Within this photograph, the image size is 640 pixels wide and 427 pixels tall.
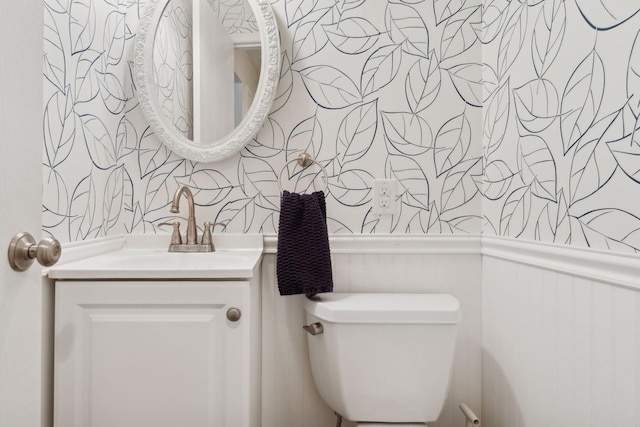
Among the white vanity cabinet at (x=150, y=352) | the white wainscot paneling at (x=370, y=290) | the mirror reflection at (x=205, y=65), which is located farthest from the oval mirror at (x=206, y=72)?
the white vanity cabinet at (x=150, y=352)

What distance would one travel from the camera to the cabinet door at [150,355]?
37.7 inches

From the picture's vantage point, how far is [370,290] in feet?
4.57

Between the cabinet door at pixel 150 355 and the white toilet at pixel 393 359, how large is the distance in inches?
12.3

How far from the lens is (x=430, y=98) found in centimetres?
140

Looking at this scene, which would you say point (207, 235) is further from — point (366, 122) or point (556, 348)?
point (556, 348)

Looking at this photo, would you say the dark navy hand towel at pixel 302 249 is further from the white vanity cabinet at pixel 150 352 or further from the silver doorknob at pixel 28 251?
the silver doorknob at pixel 28 251

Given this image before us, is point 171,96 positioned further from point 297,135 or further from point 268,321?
point 268,321

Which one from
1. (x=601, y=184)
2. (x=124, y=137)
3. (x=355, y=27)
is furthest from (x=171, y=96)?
(x=601, y=184)

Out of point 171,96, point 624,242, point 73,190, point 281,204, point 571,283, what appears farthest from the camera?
point 171,96

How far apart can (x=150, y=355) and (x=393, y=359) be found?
2.11ft

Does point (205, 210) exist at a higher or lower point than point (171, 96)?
lower

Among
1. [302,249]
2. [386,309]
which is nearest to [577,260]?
[386,309]

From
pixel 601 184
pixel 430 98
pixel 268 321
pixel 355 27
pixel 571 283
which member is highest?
pixel 355 27

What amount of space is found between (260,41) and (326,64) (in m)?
0.24
